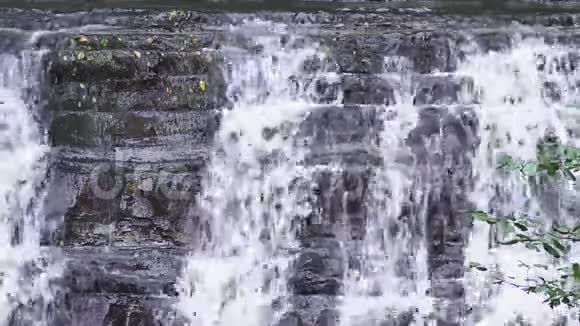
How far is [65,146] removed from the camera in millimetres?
2848

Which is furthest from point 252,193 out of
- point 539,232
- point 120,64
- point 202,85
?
point 539,232

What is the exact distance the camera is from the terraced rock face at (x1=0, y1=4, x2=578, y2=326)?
9.20ft

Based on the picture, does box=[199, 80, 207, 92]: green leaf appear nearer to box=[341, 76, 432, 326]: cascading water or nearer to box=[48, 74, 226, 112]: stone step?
box=[48, 74, 226, 112]: stone step

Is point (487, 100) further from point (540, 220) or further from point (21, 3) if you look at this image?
point (21, 3)

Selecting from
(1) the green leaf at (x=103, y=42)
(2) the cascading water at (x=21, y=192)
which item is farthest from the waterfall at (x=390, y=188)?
(2) the cascading water at (x=21, y=192)

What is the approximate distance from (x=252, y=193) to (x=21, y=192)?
0.85m

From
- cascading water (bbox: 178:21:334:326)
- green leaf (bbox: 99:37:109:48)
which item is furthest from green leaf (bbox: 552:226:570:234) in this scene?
green leaf (bbox: 99:37:109:48)

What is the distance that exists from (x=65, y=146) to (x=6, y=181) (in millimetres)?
259

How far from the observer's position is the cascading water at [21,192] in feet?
9.30

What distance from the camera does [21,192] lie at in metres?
2.87

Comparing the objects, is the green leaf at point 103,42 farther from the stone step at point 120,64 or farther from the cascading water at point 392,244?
the cascading water at point 392,244

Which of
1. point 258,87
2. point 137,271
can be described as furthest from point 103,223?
point 258,87

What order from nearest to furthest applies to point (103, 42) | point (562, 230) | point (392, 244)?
point (562, 230)
point (103, 42)
point (392, 244)

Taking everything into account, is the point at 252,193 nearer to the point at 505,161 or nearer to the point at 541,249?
the point at 505,161
